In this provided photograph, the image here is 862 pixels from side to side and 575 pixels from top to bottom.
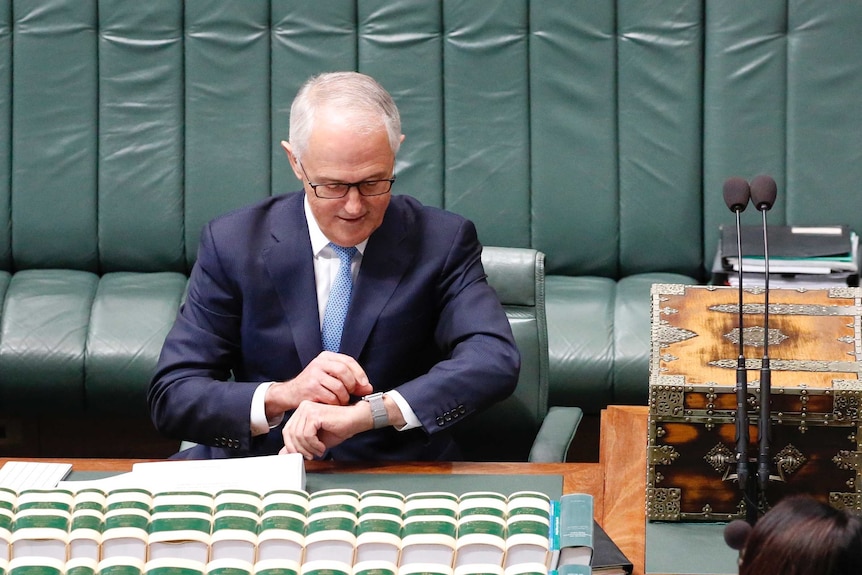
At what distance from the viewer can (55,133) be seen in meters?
3.52

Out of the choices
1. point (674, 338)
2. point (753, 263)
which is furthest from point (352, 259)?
point (753, 263)

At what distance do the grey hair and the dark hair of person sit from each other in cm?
119

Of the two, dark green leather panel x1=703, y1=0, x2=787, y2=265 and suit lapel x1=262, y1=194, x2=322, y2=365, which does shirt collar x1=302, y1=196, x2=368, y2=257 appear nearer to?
suit lapel x1=262, y1=194, x2=322, y2=365

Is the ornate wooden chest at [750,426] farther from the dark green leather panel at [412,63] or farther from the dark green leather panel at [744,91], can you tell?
the dark green leather panel at [412,63]

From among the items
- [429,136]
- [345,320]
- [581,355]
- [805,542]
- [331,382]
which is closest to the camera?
[805,542]

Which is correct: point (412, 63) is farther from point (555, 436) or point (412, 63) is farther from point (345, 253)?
point (555, 436)

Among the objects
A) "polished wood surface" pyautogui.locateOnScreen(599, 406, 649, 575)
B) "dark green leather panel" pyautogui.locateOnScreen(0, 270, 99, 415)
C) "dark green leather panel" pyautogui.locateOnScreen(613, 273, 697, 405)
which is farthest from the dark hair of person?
"dark green leather panel" pyautogui.locateOnScreen(0, 270, 99, 415)

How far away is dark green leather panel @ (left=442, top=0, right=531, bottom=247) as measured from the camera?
3422mm

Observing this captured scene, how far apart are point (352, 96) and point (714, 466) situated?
2.81ft

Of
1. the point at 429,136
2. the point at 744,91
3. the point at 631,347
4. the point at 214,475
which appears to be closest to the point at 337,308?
the point at 214,475

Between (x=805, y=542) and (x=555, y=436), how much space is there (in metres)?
1.17

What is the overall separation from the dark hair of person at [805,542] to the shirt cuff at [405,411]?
98 centimetres

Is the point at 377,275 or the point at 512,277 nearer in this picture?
the point at 377,275

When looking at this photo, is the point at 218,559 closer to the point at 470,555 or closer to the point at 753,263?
the point at 470,555
